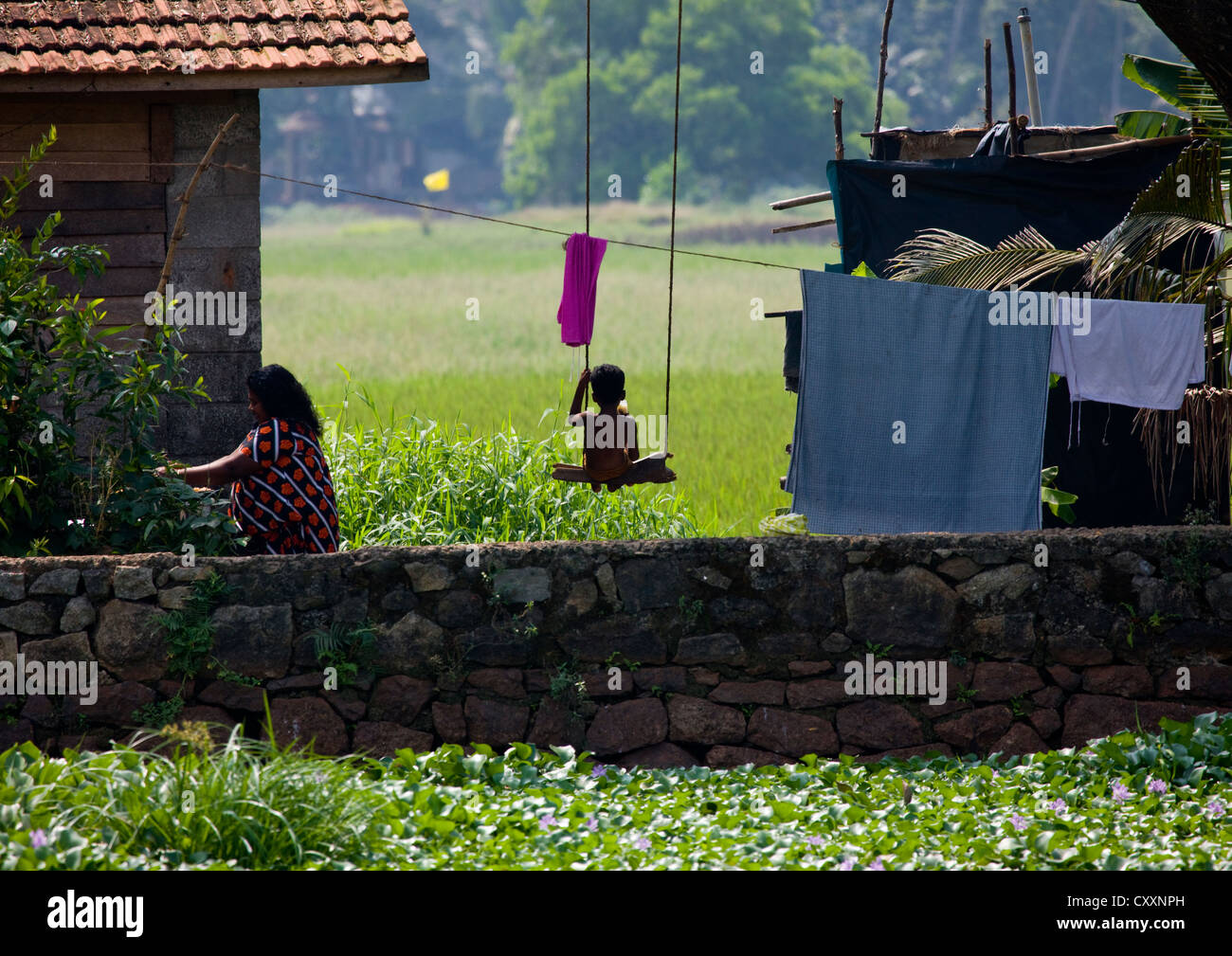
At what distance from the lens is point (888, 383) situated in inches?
286

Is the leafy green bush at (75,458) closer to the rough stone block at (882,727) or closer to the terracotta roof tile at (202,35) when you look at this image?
the terracotta roof tile at (202,35)

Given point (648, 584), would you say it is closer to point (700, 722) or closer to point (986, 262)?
point (700, 722)

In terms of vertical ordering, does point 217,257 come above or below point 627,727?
above

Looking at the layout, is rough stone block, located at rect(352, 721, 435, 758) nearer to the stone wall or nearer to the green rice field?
the stone wall

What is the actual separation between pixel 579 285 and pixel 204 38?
2529 millimetres

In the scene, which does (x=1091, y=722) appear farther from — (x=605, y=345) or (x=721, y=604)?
(x=605, y=345)

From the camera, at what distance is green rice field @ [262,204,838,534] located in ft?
49.9

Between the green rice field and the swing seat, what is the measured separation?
2.16m

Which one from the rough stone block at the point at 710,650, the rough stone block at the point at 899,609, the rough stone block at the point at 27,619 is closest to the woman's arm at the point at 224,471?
the rough stone block at the point at 27,619

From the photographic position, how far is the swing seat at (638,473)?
7016 mm

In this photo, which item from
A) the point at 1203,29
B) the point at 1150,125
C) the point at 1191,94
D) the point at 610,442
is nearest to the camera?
the point at 1203,29

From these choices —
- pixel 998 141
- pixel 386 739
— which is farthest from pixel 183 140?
pixel 998 141

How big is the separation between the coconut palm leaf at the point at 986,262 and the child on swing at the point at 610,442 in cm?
212

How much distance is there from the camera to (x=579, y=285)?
7680 mm
